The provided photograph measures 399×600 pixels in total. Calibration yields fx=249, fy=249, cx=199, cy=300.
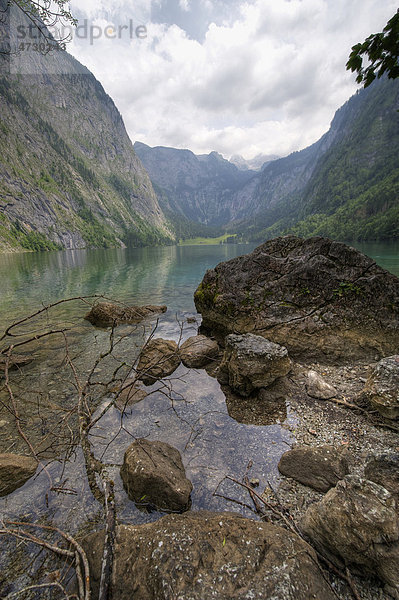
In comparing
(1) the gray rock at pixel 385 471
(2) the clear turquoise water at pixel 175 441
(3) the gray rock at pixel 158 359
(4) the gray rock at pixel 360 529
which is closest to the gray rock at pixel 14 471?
(2) the clear turquoise water at pixel 175 441

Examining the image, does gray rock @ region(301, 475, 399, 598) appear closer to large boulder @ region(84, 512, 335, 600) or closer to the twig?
large boulder @ region(84, 512, 335, 600)

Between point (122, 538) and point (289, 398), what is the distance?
562cm

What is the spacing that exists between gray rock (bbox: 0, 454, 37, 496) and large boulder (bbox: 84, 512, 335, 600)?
8.98 feet

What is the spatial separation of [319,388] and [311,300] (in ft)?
13.2

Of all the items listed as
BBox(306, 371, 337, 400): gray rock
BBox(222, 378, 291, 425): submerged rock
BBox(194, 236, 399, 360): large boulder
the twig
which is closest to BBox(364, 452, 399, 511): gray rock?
BBox(222, 378, 291, 425): submerged rock

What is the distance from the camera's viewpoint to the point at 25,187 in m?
134

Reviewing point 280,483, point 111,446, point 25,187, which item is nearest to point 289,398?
point 280,483

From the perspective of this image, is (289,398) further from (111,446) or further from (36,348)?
(36,348)

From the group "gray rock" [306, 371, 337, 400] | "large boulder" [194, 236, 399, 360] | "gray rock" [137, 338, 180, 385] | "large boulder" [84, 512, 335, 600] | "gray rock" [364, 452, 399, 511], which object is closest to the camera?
"large boulder" [84, 512, 335, 600]

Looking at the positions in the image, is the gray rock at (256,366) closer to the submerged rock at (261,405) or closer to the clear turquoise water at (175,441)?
the submerged rock at (261,405)

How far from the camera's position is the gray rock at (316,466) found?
4.52m

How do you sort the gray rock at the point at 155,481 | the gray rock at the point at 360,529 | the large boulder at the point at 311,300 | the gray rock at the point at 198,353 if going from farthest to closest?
1. the gray rock at the point at 198,353
2. the large boulder at the point at 311,300
3. the gray rock at the point at 155,481
4. the gray rock at the point at 360,529

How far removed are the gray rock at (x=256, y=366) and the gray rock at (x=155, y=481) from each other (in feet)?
10.5

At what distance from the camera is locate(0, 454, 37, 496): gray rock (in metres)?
4.73
